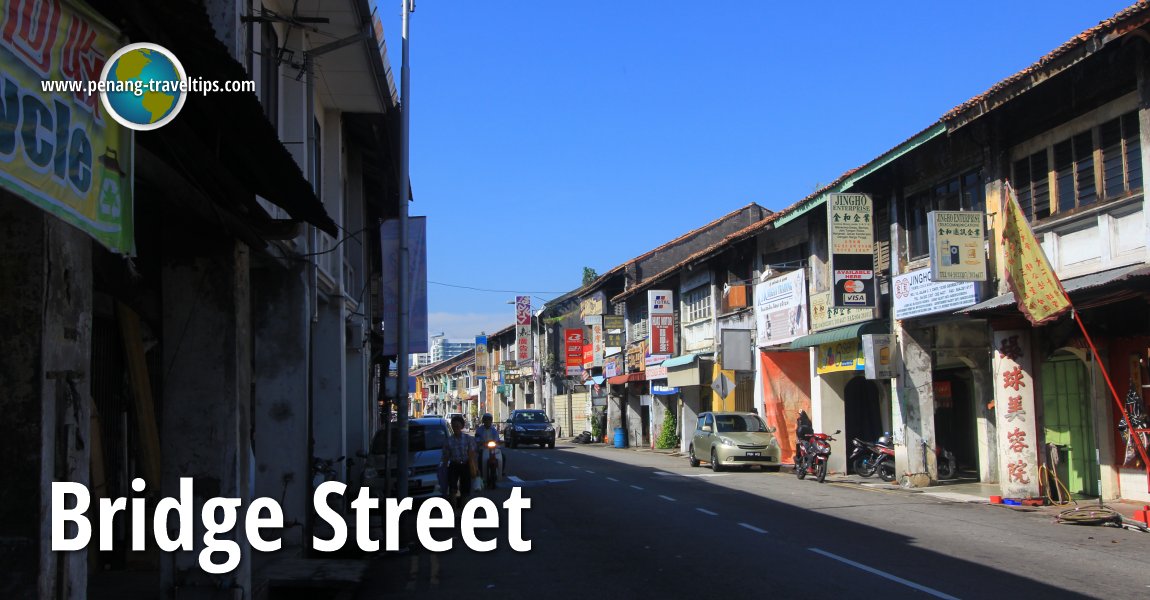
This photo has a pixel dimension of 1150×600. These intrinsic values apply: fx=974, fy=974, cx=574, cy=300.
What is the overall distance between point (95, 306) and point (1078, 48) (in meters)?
13.7

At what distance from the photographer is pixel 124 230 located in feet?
16.5

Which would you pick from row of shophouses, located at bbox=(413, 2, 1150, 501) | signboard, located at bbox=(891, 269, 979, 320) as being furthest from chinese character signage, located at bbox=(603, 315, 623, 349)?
signboard, located at bbox=(891, 269, 979, 320)

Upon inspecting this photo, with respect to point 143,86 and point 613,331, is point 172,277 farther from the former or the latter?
point 613,331

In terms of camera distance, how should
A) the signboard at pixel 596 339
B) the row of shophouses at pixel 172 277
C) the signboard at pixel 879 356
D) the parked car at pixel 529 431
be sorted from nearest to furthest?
1. the row of shophouses at pixel 172 277
2. the signboard at pixel 879 356
3. the parked car at pixel 529 431
4. the signboard at pixel 596 339

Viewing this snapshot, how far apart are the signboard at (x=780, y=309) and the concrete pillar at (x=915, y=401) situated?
5021 millimetres

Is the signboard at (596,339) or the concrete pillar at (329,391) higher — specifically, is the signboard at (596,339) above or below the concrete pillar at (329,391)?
above

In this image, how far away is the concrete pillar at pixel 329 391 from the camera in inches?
610

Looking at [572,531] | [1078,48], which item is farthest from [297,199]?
[1078,48]

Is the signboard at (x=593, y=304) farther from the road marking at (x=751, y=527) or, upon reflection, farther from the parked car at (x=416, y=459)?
the road marking at (x=751, y=527)

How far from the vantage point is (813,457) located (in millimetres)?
22984

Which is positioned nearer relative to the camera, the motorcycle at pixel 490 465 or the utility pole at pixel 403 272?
the utility pole at pixel 403 272

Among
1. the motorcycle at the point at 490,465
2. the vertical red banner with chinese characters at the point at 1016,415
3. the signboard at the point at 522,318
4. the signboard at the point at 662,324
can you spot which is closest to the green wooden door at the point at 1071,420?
the vertical red banner with chinese characters at the point at 1016,415

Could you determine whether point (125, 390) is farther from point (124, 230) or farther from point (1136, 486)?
point (1136, 486)

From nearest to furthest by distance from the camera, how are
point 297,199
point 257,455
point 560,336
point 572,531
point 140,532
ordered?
point 297,199 < point 140,532 < point 257,455 < point 572,531 < point 560,336
